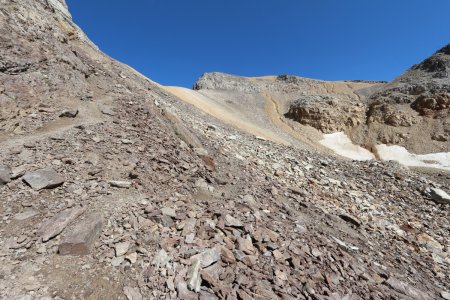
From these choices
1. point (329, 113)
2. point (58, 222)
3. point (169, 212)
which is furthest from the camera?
point (329, 113)

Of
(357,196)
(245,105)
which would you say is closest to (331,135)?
(245,105)

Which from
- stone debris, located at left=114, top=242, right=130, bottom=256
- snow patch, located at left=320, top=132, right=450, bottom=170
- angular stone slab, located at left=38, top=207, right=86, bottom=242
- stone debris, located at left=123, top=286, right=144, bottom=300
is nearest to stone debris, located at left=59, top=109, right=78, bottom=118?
angular stone slab, located at left=38, top=207, right=86, bottom=242

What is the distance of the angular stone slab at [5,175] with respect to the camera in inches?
211

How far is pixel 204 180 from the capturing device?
802 cm

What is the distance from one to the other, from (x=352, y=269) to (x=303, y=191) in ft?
13.8

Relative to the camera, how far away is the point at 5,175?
17.9 ft

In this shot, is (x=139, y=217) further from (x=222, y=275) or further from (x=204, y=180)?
(x=204, y=180)

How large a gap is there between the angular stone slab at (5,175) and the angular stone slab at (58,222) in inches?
60.7

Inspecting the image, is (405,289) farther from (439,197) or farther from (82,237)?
(439,197)

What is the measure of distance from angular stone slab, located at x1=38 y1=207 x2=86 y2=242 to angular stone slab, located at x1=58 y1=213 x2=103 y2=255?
0.23m

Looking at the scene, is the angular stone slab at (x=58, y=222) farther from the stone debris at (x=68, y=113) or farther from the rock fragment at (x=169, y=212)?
the stone debris at (x=68, y=113)

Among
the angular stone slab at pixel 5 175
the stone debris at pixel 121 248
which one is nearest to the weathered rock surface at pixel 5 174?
the angular stone slab at pixel 5 175

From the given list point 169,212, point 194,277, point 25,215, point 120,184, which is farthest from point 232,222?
point 25,215

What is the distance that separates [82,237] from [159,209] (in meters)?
1.73
